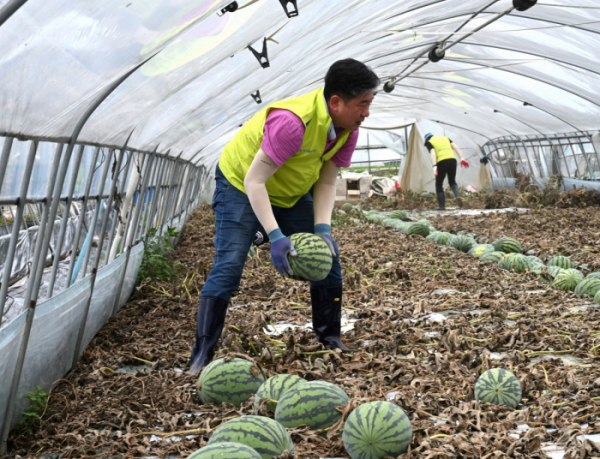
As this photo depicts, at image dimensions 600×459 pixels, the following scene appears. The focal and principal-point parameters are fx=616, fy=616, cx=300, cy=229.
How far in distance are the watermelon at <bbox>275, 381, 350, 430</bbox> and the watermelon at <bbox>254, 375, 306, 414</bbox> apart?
12cm

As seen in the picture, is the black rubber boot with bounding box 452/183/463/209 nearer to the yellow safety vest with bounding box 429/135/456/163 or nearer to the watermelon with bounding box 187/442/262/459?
the yellow safety vest with bounding box 429/135/456/163

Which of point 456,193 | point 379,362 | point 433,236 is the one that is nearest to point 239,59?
point 379,362

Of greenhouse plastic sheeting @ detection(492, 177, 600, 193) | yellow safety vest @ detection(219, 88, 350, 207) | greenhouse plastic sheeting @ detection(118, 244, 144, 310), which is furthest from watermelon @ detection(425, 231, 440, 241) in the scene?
greenhouse plastic sheeting @ detection(492, 177, 600, 193)

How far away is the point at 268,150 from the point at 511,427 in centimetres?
176

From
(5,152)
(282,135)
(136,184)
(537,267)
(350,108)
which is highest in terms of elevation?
(350,108)

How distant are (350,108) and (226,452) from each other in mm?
2020

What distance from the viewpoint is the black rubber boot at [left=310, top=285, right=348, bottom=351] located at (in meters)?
3.82

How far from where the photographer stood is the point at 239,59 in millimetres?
5867

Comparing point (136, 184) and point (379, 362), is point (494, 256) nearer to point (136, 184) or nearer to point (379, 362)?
point (136, 184)

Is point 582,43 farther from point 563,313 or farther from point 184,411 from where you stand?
point 184,411

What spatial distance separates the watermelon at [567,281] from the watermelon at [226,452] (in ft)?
15.1

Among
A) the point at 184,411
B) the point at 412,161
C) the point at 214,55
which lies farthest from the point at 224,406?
the point at 412,161

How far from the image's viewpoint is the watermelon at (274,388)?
2.72 metres

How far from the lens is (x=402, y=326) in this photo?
4.33m
